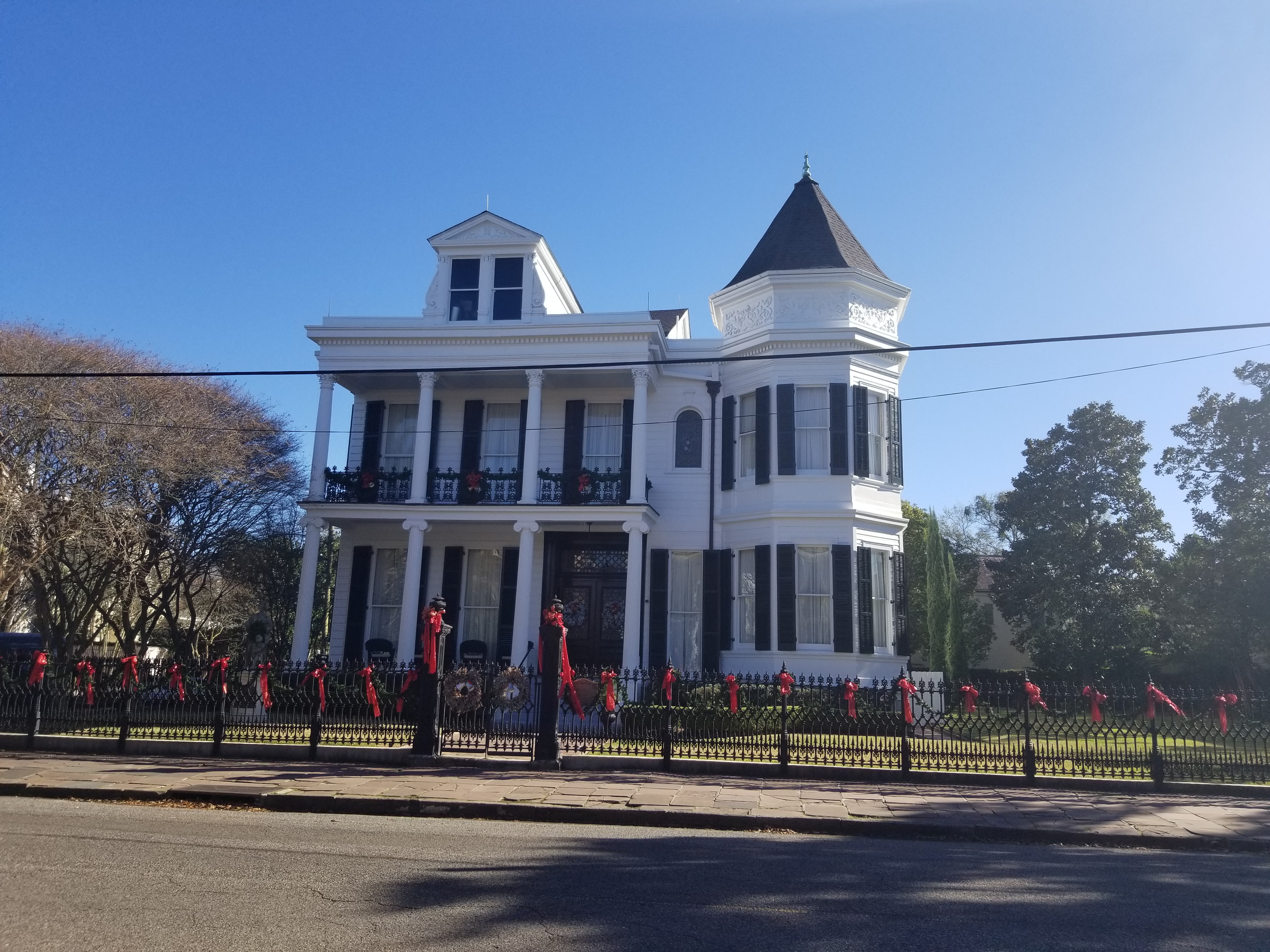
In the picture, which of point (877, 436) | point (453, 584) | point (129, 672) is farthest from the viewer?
point (453, 584)

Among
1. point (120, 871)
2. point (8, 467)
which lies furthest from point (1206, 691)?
point (8, 467)

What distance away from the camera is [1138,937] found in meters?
5.49

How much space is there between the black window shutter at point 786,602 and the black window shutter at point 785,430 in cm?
174

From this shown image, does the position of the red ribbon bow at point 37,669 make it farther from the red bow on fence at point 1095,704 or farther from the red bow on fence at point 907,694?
the red bow on fence at point 1095,704

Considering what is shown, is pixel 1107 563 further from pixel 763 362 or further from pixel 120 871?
pixel 120 871

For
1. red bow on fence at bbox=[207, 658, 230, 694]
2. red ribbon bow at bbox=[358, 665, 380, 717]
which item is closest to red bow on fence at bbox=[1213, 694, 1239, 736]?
red ribbon bow at bbox=[358, 665, 380, 717]

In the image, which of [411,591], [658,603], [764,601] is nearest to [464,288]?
[411,591]

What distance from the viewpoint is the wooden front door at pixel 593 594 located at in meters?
21.0

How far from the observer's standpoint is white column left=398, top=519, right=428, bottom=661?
19.5 metres

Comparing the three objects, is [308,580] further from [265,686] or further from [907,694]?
[907,694]

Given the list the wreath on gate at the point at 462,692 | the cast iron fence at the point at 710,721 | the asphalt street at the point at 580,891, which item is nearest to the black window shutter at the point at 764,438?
the cast iron fence at the point at 710,721

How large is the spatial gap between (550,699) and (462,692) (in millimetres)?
1653

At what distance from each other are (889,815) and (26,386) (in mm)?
17728

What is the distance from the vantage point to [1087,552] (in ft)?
96.6
